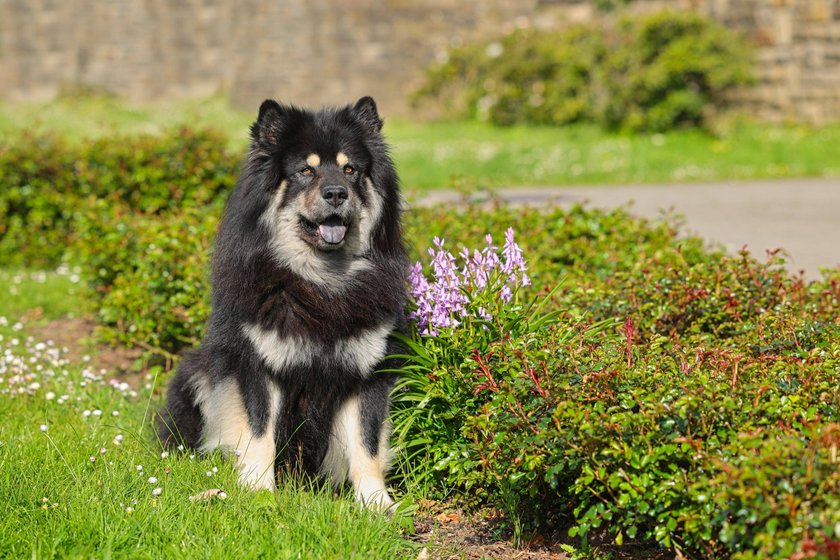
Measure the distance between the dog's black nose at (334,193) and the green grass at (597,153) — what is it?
9371 millimetres

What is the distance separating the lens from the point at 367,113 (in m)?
4.67

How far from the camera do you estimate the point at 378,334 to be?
4457 mm

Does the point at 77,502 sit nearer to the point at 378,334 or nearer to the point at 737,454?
the point at 378,334

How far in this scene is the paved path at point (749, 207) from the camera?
32.0ft

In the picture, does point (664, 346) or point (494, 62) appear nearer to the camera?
point (664, 346)

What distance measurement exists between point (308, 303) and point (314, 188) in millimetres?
496

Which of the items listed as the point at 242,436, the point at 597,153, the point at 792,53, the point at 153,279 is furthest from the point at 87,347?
the point at 792,53

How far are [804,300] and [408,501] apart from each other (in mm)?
2540

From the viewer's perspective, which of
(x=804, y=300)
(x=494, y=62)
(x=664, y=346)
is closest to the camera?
(x=664, y=346)

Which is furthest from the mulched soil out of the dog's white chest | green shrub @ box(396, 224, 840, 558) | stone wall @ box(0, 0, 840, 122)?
stone wall @ box(0, 0, 840, 122)

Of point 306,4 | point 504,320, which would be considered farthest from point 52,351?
point 306,4

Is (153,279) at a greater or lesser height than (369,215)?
lesser

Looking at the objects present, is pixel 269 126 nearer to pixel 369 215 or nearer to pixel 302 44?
pixel 369 215

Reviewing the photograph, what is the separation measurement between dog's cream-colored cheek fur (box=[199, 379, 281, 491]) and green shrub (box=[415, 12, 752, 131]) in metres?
14.7
